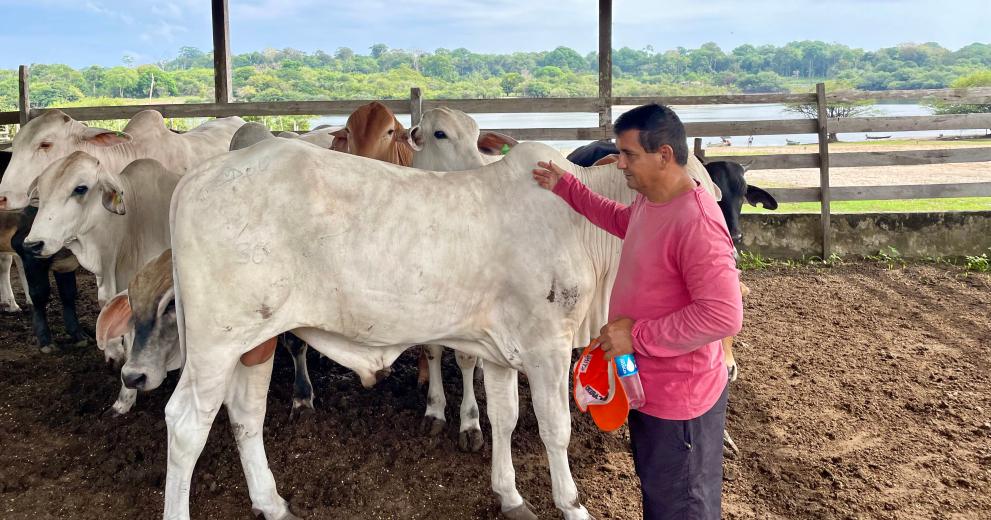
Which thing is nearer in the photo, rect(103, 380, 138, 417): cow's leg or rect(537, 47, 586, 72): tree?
rect(103, 380, 138, 417): cow's leg

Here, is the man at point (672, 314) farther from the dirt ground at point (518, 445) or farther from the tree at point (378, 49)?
the tree at point (378, 49)

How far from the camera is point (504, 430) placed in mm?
3518

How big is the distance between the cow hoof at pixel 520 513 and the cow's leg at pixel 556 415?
13 cm

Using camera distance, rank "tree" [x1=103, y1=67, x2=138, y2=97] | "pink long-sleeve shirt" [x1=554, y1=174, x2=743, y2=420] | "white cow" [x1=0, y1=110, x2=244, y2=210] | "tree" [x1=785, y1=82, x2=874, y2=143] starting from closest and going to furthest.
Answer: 1. "pink long-sleeve shirt" [x1=554, y1=174, x2=743, y2=420]
2. "white cow" [x1=0, y1=110, x2=244, y2=210]
3. "tree" [x1=785, y1=82, x2=874, y2=143]
4. "tree" [x1=103, y1=67, x2=138, y2=97]

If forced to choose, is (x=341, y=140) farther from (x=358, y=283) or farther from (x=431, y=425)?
(x=358, y=283)

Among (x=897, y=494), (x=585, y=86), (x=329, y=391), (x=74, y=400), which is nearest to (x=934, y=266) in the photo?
(x=897, y=494)

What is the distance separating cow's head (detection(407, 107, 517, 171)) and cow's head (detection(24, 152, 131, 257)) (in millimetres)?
1754

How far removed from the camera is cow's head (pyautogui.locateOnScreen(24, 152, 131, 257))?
425cm

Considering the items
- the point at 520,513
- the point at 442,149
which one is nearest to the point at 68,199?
the point at 442,149

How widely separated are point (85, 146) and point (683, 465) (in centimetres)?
480

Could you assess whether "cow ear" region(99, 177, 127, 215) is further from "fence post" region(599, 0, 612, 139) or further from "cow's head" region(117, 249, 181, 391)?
"fence post" region(599, 0, 612, 139)

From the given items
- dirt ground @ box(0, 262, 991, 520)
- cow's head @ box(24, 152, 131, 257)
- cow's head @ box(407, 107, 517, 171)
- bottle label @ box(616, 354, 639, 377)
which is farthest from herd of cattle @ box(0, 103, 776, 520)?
cow's head @ box(407, 107, 517, 171)

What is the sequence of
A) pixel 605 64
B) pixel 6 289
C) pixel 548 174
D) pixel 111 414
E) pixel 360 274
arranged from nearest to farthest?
pixel 360 274 < pixel 548 174 < pixel 111 414 < pixel 6 289 < pixel 605 64

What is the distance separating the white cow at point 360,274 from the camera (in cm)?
274
